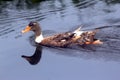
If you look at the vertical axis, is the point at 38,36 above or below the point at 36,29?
below

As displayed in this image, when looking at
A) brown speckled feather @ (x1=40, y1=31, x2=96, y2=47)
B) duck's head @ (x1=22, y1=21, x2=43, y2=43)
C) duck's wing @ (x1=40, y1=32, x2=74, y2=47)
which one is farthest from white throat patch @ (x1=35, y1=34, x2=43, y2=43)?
brown speckled feather @ (x1=40, y1=31, x2=96, y2=47)

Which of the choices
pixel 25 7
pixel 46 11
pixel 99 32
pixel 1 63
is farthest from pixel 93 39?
pixel 25 7

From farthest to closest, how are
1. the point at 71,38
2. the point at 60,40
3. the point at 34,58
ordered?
1. the point at 60,40
2. the point at 71,38
3. the point at 34,58

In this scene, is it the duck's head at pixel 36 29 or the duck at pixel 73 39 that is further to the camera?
the duck's head at pixel 36 29

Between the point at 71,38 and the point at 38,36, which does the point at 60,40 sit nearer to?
the point at 71,38

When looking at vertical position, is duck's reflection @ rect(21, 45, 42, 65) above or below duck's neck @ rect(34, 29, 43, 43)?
below

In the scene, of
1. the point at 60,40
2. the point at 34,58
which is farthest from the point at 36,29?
the point at 34,58

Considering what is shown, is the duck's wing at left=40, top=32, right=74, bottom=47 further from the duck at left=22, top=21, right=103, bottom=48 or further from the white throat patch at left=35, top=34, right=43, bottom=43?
the white throat patch at left=35, top=34, right=43, bottom=43

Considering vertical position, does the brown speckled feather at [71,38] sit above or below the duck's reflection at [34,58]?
above

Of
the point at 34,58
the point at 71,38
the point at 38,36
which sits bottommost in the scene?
the point at 34,58

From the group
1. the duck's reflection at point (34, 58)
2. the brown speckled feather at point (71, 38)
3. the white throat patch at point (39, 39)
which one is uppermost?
the brown speckled feather at point (71, 38)

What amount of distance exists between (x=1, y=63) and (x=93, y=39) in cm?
262

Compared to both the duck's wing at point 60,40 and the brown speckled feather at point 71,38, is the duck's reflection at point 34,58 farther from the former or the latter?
the brown speckled feather at point 71,38

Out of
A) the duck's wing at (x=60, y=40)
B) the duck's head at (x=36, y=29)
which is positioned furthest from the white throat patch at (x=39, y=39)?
the duck's wing at (x=60, y=40)
